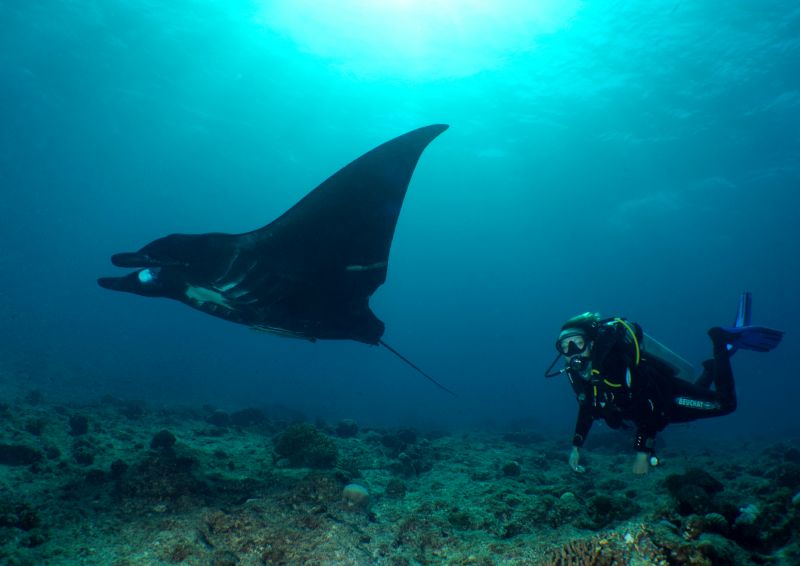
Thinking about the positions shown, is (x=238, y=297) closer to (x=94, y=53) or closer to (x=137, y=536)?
(x=137, y=536)

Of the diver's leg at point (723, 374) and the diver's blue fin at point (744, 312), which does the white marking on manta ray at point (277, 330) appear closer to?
the diver's leg at point (723, 374)

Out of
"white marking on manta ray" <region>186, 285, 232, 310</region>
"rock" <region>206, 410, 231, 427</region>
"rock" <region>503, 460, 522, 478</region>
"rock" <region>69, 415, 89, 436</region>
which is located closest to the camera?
"white marking on manta ray" <region>186, 285, 232, 310</region>

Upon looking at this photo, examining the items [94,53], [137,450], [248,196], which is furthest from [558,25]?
[248,196]

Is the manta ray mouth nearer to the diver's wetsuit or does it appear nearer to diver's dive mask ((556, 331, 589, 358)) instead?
diver's dive mask ((556, 331, 589, 358))

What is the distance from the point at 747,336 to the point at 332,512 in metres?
6.17

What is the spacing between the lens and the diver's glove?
561 cm

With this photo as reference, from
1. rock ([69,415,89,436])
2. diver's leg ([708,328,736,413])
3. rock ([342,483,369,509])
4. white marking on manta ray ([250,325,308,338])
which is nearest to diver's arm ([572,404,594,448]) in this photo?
diver's leg ([708,328,736,413])

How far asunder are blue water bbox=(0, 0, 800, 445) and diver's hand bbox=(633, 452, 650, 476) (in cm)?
2108

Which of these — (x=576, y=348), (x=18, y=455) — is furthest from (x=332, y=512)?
(x=18, y=455)

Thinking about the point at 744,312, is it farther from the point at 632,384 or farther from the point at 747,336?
the point at 632,384

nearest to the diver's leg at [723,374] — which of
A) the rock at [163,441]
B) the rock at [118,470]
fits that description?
the rock at [118,470]

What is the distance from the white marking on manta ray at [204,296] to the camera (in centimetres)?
495

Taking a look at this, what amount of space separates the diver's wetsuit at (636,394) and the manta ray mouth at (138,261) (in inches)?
195

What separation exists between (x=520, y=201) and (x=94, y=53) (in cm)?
3975
